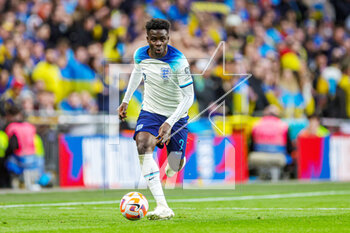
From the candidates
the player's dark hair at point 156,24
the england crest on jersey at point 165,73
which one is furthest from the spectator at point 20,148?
the player's dark hair at point 156,24

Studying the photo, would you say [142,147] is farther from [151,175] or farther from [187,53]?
[187,53]

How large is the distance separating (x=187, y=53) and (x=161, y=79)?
27.4ft

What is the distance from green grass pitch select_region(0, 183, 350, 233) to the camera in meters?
8.60

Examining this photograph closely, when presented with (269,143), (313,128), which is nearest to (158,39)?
(269,143)

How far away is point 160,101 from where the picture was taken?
10258 millimetres

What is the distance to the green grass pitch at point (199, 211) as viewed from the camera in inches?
339

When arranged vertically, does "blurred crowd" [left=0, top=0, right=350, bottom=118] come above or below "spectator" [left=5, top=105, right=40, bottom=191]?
above

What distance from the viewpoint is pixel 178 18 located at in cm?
2238

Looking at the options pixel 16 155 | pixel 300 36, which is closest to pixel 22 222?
pixel 16 155

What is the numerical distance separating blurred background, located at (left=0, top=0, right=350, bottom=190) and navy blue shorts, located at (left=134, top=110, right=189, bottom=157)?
5.84 meters

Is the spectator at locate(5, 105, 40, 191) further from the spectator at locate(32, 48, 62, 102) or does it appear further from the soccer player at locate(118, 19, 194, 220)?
the soccer player at locate(118, 19, 194, 220)

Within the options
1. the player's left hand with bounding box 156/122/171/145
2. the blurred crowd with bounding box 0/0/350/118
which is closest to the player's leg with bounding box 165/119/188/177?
the player's left hand with bounding box 156/122/171/145

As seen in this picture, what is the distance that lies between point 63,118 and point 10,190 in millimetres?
2035

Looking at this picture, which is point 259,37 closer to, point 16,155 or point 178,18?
point 178,18
